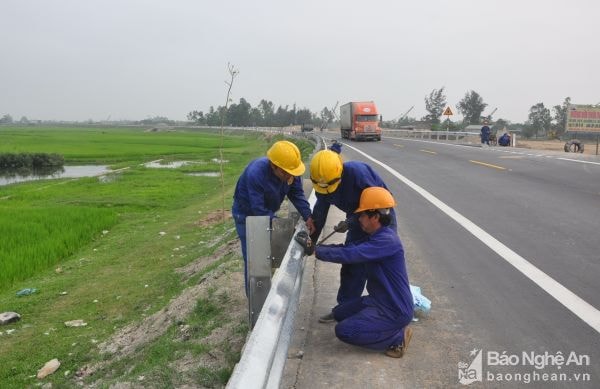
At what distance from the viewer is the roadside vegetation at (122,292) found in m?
4.77

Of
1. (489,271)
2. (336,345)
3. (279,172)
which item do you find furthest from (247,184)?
(489,271)

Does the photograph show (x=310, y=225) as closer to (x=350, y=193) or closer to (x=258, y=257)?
(x=350, y=193)

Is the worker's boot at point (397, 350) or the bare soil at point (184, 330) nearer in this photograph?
the worker's boot at point (397, 350)

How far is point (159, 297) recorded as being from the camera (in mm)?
8219

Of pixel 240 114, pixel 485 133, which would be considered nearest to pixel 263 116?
pixel 240 114

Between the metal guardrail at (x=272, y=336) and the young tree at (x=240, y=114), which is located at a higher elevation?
the young tree at (x=240, y=114)

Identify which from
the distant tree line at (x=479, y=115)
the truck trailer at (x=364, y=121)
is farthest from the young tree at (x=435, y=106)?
the truck trailer at (x=364, y=121)

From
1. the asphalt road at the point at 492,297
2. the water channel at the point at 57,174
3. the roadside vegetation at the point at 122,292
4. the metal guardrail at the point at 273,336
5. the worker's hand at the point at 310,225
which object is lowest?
the water channel at the point at 57,174

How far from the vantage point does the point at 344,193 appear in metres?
4.49

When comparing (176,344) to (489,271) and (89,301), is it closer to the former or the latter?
(489,271)

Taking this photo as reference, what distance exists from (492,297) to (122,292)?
6.23 m

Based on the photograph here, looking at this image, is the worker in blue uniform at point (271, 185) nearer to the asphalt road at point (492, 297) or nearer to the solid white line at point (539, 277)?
the asphalt road at point (492, 297)

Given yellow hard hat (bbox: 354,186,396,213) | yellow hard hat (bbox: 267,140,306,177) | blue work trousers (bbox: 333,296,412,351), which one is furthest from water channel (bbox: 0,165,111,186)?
blue work trousers (bbox: 333,296,412,351)

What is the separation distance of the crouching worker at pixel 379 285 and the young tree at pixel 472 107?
72.1 meters
